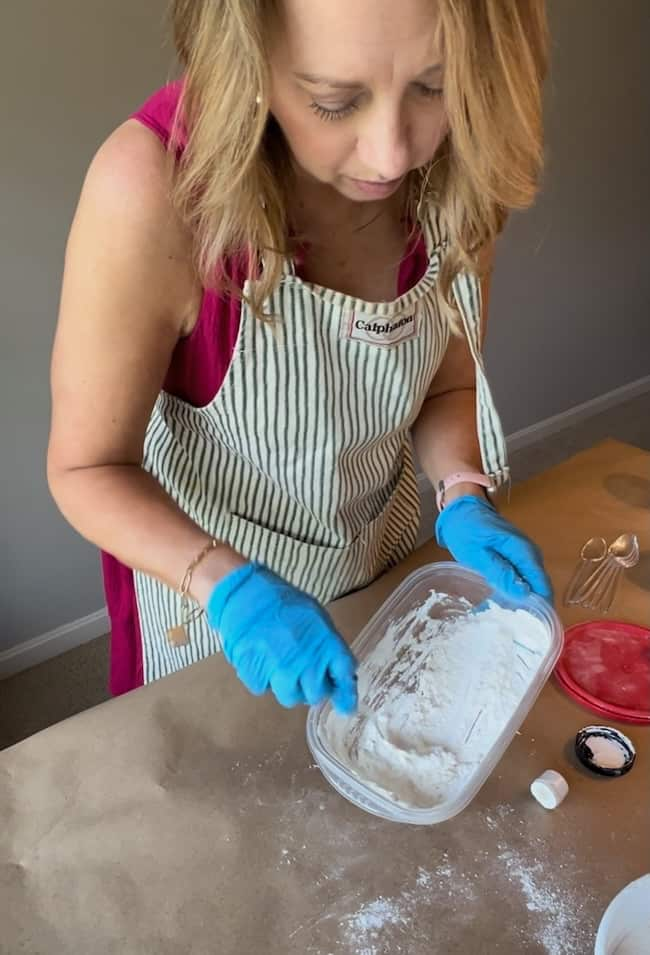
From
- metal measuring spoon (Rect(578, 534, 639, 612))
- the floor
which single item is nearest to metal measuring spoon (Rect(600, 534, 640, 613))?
metal measuring spoon (Rect(578, 534, 639, 612))

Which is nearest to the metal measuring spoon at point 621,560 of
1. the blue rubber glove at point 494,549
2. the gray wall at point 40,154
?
the blue rubber glove at point 494,549

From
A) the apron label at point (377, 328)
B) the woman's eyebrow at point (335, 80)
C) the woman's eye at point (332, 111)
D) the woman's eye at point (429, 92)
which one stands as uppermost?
the woman's eyebrow at point (335, 80)

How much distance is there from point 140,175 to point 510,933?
0.72 meters

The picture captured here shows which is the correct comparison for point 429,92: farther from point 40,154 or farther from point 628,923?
point 40,154

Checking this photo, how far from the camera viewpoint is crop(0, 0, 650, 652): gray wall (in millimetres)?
1517

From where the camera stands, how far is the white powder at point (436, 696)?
82 centimetres

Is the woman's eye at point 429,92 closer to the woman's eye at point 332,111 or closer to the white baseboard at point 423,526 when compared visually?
the woman's eye at point 332,111

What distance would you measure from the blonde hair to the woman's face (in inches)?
0.7

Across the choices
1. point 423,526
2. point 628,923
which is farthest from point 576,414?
point 628,923

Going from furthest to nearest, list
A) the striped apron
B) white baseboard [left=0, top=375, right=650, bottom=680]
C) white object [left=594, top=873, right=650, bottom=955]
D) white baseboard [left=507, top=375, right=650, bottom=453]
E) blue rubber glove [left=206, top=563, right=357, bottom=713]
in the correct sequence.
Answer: white baseboard [left=507, top=375, right=650, bottom=453]
white baseboard [left=0, top=375, right=650, bottom=680]
the striped apron
blue rubber glove [left=206, top=563, right=357, bottom=713]
white object [left=594, top=873, right=650, bottom=955]

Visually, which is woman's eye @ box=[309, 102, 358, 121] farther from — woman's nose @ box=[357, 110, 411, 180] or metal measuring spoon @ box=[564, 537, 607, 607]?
metal measuring spoon @ box=[564, 537, 607, 607]

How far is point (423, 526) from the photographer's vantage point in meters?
2.46

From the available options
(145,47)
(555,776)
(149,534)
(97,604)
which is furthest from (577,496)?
(97,604)

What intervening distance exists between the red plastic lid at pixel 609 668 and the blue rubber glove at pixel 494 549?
0.09 m
